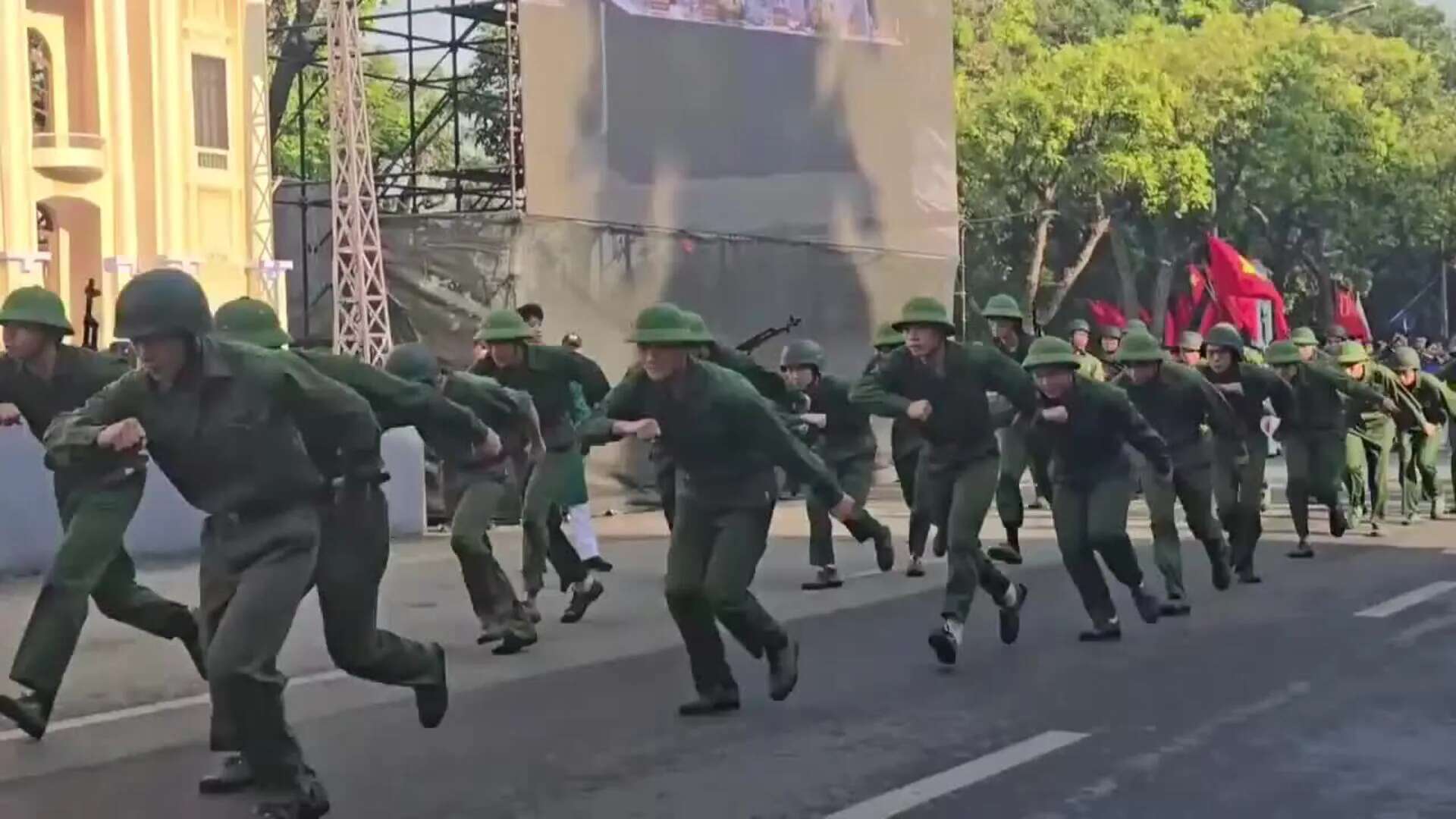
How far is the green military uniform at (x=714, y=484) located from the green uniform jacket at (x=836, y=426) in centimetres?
647

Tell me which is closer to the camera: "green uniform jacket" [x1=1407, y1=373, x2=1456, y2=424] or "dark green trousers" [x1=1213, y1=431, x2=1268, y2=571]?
"dark green trousers" [x1=1213, y1=431, x2=1268, y2=571]

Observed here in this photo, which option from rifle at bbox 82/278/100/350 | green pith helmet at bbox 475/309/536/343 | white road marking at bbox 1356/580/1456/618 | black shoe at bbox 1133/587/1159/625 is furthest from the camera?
rifle at bbox 82/278/100/350

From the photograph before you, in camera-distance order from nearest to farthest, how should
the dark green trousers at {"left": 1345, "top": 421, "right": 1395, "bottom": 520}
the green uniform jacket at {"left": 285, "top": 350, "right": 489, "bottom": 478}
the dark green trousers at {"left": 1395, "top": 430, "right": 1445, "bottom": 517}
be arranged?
the green uniform jacket at {"left": 285, "top": 350, "right": 489, "bottom": 478}, the dark green trousers at {"left": 1345, "top": 421, "right": 1395, "bottom": 520}, the dark green trousers at {"left": 1395, "top": 430, "right": 1445, "bottom": 517}

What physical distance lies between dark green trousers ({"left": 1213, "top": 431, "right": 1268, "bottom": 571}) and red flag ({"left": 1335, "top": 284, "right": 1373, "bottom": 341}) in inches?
544

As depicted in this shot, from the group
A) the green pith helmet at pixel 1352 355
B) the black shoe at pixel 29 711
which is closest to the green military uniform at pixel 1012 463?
the green pith helmet at pixel 1352 355

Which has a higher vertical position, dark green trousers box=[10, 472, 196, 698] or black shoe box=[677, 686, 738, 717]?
dark green trousers box=[10, 472, 196, 698]

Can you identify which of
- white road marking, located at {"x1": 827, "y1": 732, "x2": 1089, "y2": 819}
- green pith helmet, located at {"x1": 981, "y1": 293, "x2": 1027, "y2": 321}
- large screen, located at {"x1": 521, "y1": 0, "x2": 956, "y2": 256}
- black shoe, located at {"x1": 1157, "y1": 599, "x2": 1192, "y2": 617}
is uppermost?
large screen, located at {"x1": 521, "y1": 0, "x2": 956, "y2": 256}

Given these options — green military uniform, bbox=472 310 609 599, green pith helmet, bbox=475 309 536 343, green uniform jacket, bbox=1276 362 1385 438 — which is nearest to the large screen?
green uniform jacket, bbox=1276 362 1385 438

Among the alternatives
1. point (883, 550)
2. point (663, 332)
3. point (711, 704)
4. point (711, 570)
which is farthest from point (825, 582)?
point (663, 332)

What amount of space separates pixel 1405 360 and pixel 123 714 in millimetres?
12745

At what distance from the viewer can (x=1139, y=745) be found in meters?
8.13

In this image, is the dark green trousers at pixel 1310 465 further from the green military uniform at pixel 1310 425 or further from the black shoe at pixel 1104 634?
the black shoe at pixel 1104 634

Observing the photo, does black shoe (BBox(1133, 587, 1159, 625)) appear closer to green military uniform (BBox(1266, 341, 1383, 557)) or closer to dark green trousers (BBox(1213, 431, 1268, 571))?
dark green trousers (BBox(1213, 431, 1268, 571))

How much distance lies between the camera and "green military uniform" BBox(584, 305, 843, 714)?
28.3 feet
